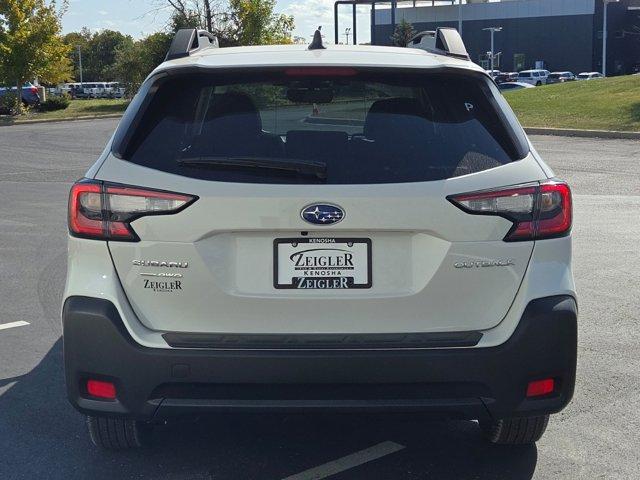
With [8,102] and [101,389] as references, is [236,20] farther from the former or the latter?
[101,389]

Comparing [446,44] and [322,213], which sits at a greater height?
[446,44]

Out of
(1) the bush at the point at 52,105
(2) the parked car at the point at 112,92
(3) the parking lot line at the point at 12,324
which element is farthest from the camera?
(2) the parked car at the point at 112,92

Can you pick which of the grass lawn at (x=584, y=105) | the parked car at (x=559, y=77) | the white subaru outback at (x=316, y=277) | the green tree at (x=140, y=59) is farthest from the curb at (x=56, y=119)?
the parked car at (x=559, y=77)

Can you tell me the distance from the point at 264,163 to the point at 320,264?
432mm

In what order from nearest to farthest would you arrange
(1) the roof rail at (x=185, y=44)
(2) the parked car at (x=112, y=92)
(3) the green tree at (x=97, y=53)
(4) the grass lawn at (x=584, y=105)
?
(1) the roof rail at (x=185, y=44)
(4) the grass lawn at (x=584, y=105)
(2) the parked car at (x=112, y=92)
(3) the green tree at (x=97, y=53)

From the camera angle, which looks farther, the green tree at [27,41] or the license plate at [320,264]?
the green tree at [27,41]

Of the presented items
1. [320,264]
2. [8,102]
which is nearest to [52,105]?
[8,102]

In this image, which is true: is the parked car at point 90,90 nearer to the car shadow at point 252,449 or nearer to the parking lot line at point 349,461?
the car shadow at point 252,449

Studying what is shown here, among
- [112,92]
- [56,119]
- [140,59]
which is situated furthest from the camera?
[112,92]

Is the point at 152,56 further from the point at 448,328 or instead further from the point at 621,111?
the point at 448,328

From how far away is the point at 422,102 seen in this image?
12.4ft

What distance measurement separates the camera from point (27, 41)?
4316 centimetres

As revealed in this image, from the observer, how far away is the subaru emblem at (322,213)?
11.3ft

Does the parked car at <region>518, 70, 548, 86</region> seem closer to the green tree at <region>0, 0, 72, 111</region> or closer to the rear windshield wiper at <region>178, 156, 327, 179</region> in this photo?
the green tree at <region>0, 0, 72, 111</region>
